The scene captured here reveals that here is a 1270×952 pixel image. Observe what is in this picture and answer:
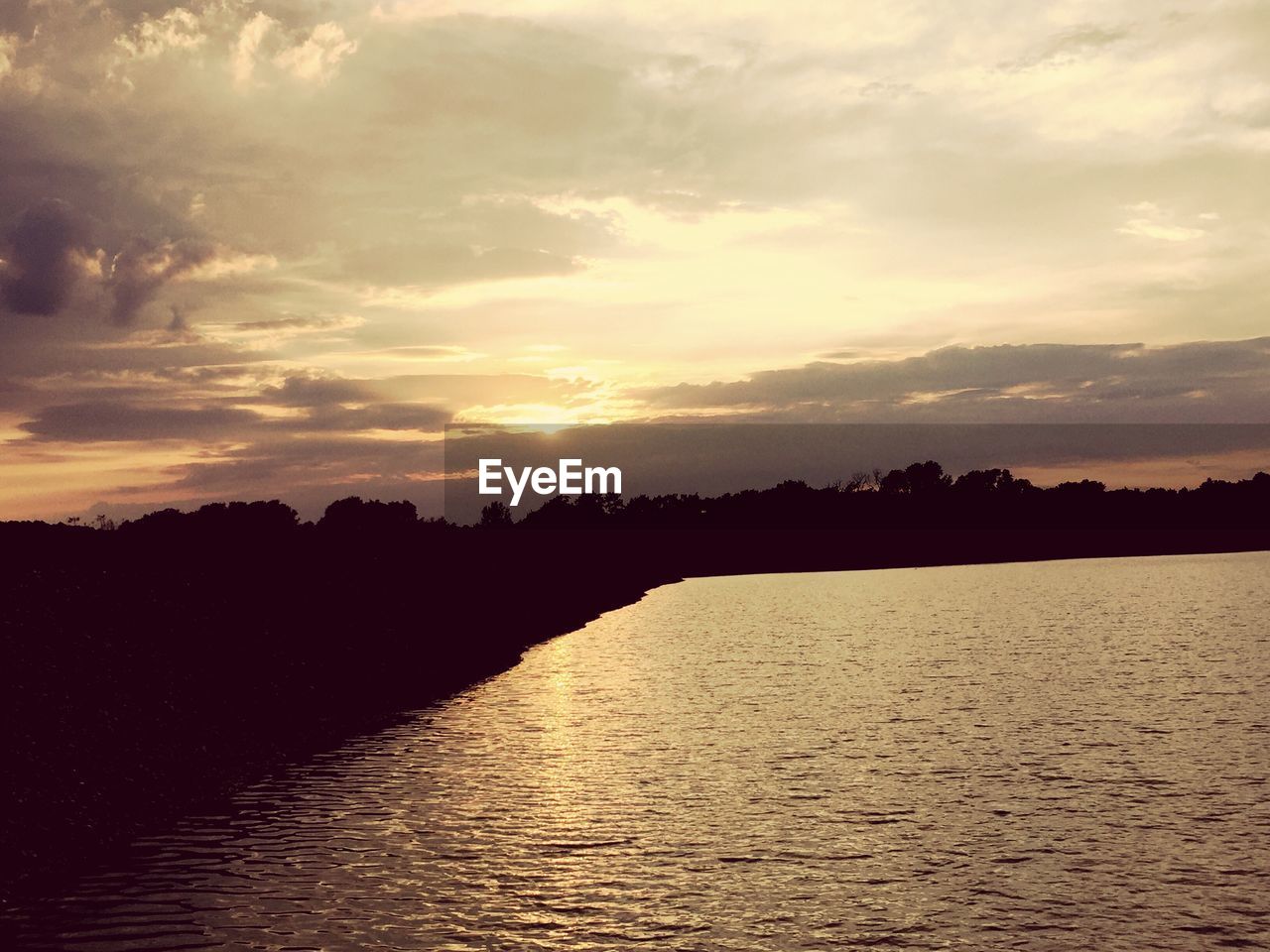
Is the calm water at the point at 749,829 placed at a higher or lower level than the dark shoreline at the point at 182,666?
lower

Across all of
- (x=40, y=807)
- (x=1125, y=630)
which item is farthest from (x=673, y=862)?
(x=1125, y=630)

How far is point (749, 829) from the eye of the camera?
3083cm

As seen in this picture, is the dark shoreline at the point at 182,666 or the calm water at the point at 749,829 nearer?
the calm water at the point at 749,829

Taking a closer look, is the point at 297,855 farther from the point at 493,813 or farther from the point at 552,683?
the point at 552,683

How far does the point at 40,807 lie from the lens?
99.9 ft

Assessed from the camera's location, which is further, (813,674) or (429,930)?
(813,674)

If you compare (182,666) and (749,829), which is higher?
(182,666)

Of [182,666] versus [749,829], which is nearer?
[749,829]

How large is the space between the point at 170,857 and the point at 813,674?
47153 mm

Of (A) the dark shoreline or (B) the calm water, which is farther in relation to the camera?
(A) the dark shoreline

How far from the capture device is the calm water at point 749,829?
2300cm

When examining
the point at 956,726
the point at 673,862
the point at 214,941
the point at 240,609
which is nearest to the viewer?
the point at 214,941

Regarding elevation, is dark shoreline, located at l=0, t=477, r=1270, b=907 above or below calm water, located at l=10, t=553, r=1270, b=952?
above

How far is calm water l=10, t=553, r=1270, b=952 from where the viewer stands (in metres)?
23.0
